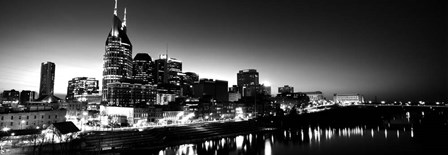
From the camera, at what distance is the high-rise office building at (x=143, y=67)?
188000 mm

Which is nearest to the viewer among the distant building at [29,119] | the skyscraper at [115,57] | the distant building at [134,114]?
the distant building at [29,119]

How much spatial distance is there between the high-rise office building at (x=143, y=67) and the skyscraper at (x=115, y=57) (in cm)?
4007

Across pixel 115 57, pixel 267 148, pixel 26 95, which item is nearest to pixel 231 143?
pixel 267 148

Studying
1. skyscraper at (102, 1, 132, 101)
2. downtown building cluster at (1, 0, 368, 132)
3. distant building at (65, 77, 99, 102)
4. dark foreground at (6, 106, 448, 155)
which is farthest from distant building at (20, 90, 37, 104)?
dark foreground at (6, 106, 448, 155)

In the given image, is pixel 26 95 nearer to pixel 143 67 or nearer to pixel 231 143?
pixel 143 67

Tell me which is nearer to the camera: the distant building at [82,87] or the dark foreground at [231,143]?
the dark foreground at [231,143]

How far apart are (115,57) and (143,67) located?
5273 cm

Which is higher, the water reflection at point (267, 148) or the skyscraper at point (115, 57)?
the skyscraper at point (115, 57)

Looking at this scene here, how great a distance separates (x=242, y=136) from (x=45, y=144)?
3909cm

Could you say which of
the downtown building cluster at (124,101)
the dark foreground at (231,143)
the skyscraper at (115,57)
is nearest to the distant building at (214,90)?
the downtown building cluster at (124,101)

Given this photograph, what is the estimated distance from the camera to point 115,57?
13938 centimetres

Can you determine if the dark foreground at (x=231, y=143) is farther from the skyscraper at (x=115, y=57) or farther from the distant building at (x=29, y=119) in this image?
the skyscraper at (x=115, y=57)

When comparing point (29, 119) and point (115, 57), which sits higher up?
point (115, 57)

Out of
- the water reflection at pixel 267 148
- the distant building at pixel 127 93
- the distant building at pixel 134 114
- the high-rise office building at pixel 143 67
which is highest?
the high-rise office building at pixel 143 67
